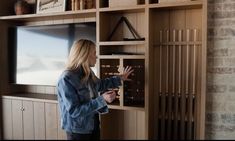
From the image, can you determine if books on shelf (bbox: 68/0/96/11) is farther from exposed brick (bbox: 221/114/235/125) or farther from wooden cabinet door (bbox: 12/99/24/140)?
exposed brick (bbox: 221/114/235/125)

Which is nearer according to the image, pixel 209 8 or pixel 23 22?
pixel 209 8

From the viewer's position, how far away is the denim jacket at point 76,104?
7.41 ft

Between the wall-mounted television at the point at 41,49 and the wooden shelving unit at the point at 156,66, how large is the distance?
0.79 ft

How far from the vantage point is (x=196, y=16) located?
2752 mm

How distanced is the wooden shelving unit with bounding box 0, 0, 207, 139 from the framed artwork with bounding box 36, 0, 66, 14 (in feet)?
0.50

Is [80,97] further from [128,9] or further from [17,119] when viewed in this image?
[17,119]

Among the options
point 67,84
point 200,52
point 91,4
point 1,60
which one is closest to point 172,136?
point 200,52

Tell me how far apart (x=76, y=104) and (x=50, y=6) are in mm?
1450

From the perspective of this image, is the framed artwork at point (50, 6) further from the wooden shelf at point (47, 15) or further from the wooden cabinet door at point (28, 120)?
the wooden cabinet door at point (28, 120)

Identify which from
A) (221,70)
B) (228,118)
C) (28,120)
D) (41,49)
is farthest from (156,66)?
(28,120)

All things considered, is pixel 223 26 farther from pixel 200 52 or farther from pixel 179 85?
pixel 179 85

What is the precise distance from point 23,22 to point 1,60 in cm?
52

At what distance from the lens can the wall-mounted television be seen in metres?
3.30

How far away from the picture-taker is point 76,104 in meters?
2.26
